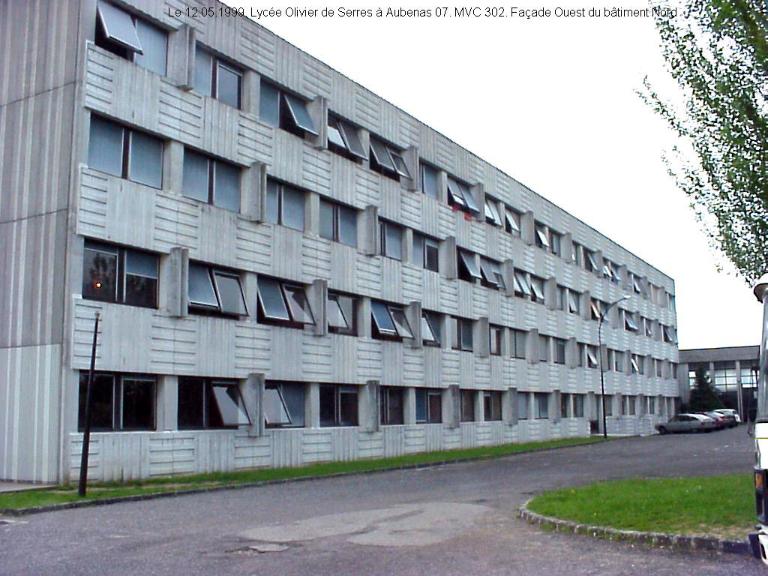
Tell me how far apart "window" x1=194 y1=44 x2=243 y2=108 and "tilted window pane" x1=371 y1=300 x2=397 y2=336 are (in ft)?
30.8

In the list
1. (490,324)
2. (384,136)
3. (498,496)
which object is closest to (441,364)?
(490,324)

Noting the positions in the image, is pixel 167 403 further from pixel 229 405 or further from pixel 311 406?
pixel 311 406

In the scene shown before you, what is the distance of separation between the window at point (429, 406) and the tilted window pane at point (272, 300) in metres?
9.51

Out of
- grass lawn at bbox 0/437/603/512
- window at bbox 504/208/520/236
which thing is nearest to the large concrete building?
grass lawn at bbox 0/437/603/512

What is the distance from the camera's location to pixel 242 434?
25.8 m

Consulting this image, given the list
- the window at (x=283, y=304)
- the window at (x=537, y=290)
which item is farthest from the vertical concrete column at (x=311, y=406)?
the window at (x=537, y=290)

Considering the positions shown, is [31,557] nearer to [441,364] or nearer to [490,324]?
[441,364]

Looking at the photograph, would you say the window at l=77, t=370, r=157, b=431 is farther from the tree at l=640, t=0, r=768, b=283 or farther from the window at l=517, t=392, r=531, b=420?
the window at l=517, t=392, r=531, b=420

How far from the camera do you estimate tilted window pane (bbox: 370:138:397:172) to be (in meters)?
34.6

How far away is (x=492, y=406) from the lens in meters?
42.5

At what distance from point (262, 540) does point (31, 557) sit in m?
2.84

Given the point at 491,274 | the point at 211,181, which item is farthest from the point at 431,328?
the point at 211,181

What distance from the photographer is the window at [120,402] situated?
21.3m

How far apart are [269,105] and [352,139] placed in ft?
16.4
